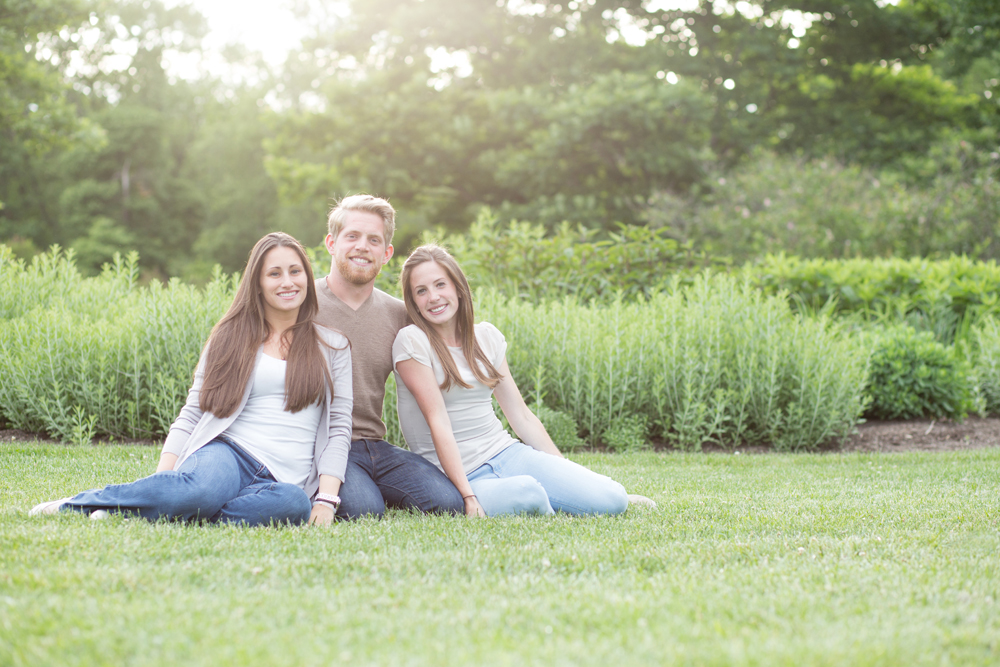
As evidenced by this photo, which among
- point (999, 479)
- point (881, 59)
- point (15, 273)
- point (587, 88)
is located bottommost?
point (999, 479)

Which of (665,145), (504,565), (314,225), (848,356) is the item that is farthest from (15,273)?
(314,225)

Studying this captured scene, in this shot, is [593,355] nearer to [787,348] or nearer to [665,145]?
[787,348]

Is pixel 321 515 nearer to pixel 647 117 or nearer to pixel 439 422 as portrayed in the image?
pixel 439 422

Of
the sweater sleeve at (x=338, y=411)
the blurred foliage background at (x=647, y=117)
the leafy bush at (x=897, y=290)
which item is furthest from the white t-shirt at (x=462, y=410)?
the blurred foliage background at (x=647, y=117)

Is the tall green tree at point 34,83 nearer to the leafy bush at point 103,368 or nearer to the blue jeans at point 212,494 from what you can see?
the leafy bush at point 103,368

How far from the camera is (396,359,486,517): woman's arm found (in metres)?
3.95

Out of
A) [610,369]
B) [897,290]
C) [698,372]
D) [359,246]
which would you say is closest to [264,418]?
[359,246]

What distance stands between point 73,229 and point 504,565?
118 feet

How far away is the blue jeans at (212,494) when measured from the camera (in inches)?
137

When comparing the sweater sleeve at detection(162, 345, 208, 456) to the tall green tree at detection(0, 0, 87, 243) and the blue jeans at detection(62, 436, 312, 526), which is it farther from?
the tall green tree at detection(0, 0, 87, 243)

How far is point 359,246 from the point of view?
165 inches

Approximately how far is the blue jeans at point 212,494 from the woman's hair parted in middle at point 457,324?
38.0 inches

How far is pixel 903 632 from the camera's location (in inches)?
88.1

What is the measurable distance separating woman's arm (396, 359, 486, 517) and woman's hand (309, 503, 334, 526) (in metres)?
0.60
